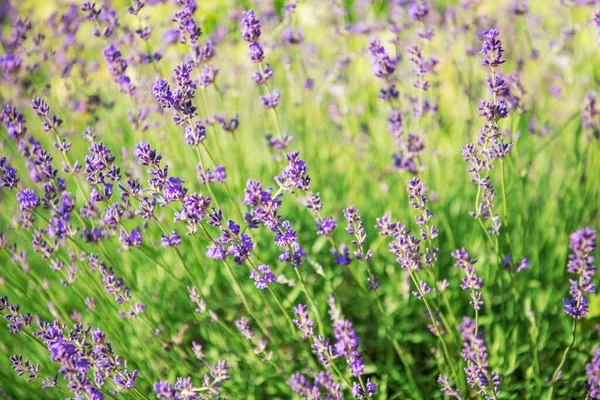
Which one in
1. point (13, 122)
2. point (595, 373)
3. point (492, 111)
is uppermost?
point (13, 122)

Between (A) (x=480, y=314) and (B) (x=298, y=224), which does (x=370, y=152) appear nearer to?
(B) (x=298, y=224)

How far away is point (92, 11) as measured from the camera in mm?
2518

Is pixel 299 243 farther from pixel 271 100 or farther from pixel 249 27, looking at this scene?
pixel 249 27

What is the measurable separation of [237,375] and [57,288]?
183 cm

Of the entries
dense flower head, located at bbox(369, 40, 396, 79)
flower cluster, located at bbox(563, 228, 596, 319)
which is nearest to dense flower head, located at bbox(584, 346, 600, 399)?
flower cluster, located at bbox(563, 228, 596, 319)

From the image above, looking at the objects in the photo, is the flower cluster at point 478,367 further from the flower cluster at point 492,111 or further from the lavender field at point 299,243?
the flower cluster at point 492,111

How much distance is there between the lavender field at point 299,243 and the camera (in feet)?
5.74

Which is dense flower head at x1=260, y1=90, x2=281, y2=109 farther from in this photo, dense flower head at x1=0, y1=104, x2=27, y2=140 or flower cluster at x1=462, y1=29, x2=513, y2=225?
dense flower head at x1=0, y1=104, x2=27, y2=140

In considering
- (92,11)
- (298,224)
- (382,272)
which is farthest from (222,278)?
(92,11)

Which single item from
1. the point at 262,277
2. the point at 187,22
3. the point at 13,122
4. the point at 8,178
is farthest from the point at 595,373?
the point at 13,122

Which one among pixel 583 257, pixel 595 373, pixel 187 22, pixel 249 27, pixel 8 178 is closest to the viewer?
pixel 583 257

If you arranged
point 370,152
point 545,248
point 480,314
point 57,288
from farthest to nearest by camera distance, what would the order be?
point 370,152 < point 57,288 < point 545,248 < point 480,314

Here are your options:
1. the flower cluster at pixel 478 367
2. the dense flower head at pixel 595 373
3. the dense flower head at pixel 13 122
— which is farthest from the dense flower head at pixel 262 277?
the dense flower head at pixel 13 122

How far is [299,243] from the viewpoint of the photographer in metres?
3.12
